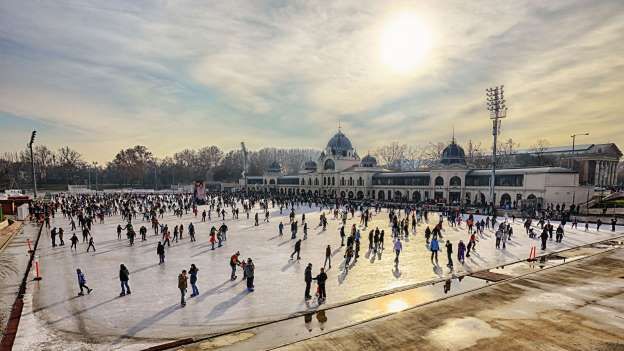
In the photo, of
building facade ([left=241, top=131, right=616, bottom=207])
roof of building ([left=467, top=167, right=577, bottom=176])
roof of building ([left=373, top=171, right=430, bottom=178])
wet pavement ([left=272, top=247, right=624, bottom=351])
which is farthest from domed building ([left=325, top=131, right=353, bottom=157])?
wet pavement ([left=272, top=247, right=624, bottom=351])

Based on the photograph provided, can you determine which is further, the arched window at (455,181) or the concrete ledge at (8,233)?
the arched window at (455,181)

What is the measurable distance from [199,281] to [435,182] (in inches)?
1787

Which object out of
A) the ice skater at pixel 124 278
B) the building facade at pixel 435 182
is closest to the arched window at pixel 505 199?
the building facade at pixel 435 182

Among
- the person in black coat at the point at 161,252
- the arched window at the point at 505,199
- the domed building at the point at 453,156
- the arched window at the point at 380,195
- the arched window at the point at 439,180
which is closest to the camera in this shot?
the person in black coat at the point at 161,252

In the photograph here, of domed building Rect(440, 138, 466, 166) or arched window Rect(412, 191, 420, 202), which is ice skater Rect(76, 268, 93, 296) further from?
domed building Rect(440, 138, 466, 166)

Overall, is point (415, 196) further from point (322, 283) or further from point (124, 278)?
point (124, 278)

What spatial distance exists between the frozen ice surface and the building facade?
55.8 feet

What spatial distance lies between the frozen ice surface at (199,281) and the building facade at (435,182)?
1701cm

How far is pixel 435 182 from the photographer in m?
51.2

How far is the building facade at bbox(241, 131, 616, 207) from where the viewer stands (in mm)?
38125

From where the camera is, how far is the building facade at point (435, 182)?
38.1 m

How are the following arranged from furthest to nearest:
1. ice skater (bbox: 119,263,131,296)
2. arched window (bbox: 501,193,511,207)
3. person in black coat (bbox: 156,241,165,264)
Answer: arched window (bbox: 501,193,511,207) < person in black coat (bbox: 156,241,165,264) < ice skater (bbox: 119,263,131,296)

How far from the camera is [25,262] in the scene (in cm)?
1684

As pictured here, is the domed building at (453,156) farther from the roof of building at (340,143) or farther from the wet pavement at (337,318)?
the wet pavement at (337,318)
